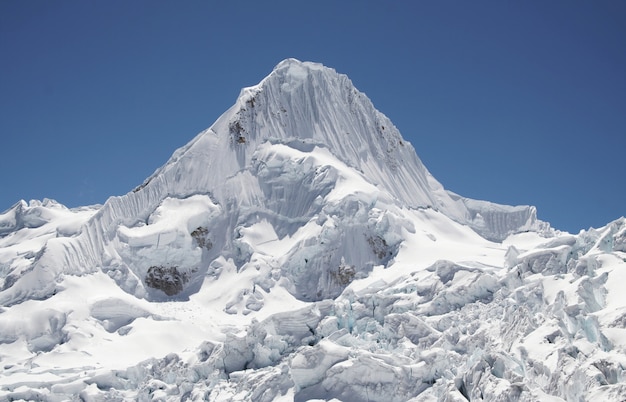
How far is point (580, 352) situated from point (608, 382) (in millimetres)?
2157

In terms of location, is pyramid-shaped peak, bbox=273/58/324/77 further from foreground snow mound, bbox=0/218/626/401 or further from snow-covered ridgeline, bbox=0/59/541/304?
foreground snow mound, bbox=0/218/626/401

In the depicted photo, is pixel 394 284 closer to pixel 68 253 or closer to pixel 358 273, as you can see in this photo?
pixel 358 273

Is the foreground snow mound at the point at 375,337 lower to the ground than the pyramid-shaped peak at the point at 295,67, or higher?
lower

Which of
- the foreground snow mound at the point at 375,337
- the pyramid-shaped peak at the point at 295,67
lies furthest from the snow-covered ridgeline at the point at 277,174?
the foreground snow mound at the point at 375,337

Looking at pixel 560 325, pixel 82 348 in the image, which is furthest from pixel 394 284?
pixel 82 348

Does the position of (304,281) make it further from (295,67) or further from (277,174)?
(295,67)

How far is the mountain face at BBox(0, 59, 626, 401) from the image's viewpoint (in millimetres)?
32188

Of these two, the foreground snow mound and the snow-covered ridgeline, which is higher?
the snow-covered ridgeline

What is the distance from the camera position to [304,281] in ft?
174

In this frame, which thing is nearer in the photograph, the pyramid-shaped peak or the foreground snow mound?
the foreground snow mound

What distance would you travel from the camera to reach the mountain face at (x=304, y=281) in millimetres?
32188

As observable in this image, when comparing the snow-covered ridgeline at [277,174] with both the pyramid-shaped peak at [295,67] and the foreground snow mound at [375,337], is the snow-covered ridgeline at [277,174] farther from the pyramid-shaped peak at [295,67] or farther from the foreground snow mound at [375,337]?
the foreground snow mound at [375,337]

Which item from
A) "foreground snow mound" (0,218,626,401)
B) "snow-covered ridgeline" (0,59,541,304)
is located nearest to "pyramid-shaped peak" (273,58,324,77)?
"snow-covered ridgeline" (0,59,541,304)

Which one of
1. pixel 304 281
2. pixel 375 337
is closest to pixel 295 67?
pixel 304 281
